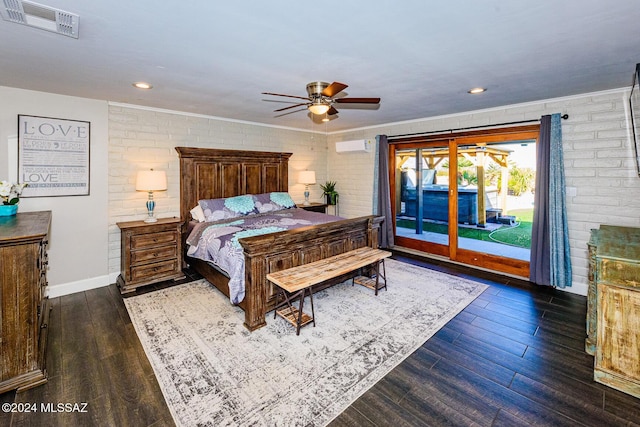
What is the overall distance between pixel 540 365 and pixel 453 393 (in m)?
0.87

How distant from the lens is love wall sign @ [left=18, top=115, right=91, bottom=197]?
3.29 m

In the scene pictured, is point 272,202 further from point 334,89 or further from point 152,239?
point 334,89

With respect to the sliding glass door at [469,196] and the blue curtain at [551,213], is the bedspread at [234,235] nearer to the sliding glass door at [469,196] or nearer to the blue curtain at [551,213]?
the sliding glass door at [469,196]

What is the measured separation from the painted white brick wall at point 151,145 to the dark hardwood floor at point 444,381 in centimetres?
152

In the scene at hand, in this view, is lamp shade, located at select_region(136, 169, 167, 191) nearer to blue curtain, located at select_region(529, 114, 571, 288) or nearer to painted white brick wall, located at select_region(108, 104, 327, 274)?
painted white brick wall, located at select_region(108, 104, 327, 274)

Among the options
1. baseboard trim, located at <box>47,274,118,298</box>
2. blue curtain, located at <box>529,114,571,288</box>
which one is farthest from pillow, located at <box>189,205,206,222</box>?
blue curtain, located at <box>529,114,571,288</box>

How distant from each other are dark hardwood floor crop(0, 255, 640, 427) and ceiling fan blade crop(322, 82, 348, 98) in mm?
2322

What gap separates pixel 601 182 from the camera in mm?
3441

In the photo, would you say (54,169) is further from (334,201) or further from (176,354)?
(334,201)

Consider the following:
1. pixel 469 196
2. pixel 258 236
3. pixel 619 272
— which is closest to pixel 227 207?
pixel 258 236

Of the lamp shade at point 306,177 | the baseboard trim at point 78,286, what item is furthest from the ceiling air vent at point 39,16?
the lamp shade at point 306,177

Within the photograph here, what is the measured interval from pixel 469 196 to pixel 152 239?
487 cm

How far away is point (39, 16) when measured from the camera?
177cm

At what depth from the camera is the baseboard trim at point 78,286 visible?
352 centimetres
